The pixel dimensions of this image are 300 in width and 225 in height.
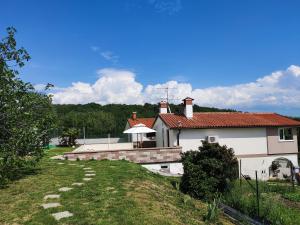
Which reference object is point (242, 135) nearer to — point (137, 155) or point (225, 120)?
point (225, 120)

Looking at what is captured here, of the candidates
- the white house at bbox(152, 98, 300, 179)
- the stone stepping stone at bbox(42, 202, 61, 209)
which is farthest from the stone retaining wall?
the stone stepping stone at bbox(42, 202, 61, 209)

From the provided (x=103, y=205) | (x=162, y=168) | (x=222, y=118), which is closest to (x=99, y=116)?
(x=222, y=118)

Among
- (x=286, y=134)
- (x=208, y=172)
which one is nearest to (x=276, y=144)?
(x=286, y=134)

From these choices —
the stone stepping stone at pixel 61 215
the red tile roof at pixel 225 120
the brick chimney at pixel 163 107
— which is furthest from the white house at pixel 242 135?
the stone stepping stone at pixel 61 215

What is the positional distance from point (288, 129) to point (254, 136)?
377 cm

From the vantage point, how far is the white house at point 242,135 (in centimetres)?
2373

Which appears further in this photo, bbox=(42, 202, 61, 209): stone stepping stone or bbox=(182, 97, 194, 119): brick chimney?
bbox=(182, 97, 194, 119): brick chimney

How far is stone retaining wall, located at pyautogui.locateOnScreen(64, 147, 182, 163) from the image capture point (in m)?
18.5

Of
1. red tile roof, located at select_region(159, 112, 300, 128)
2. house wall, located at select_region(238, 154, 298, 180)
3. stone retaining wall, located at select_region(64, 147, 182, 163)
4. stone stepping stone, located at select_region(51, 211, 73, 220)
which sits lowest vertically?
house wall, located at select_region(238, 154, 298, 180)

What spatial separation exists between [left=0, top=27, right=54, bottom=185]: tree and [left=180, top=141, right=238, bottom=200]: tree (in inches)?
218

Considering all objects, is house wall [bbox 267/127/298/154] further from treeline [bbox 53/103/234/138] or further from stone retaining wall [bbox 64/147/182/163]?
treeline [bbox 53/103/234/138]

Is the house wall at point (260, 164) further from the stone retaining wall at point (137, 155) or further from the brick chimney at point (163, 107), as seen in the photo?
the brick chimney at point (163, 107)

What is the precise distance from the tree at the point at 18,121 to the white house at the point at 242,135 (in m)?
12.9

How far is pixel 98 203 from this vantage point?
24.9ft
